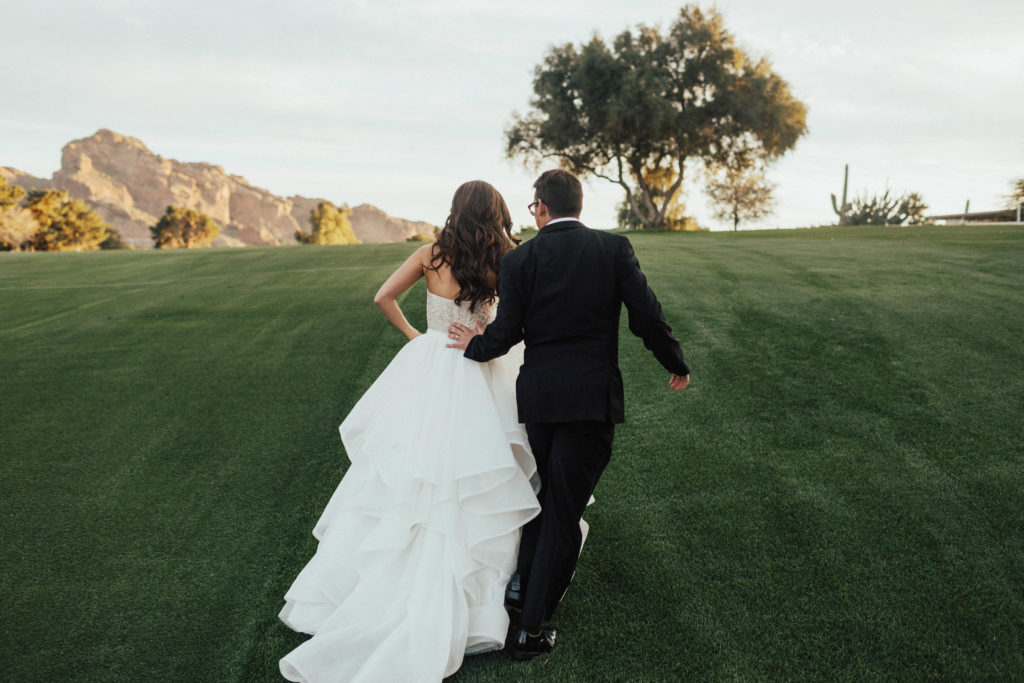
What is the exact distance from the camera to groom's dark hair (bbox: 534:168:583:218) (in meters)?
2.79

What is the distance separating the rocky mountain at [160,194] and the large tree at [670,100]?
86.0 meters

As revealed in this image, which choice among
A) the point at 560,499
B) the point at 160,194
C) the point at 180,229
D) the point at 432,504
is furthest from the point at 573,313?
the point at 160,194

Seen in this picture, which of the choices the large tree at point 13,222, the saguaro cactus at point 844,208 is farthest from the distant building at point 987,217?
the large tree at point 13,222

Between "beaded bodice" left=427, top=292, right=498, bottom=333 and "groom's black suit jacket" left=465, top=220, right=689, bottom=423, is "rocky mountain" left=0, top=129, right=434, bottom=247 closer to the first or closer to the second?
"beaded bodice" left=427, top=292, right=498, bottom=333

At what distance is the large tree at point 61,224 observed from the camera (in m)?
47.0

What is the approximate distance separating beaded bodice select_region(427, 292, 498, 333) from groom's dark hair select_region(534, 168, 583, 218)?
2.24 feet

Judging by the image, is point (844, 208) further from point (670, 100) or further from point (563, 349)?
point (563, 349)

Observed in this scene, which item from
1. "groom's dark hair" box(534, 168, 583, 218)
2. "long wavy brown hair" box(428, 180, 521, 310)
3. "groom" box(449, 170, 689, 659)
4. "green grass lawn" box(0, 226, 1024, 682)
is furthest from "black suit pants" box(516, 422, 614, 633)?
"groom's dark hair" box(534, 168, 583, 218)

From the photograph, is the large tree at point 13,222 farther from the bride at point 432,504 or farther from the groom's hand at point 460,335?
the groom's hand at point 460,335

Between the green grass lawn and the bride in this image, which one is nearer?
the bride

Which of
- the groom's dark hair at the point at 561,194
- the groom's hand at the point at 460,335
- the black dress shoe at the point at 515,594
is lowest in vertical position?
the black dress shoe at the point at 515,594

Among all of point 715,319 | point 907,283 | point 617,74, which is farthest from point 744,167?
point 715,319

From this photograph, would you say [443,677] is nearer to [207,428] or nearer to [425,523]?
[425,523]

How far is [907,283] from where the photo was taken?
29.9ft
